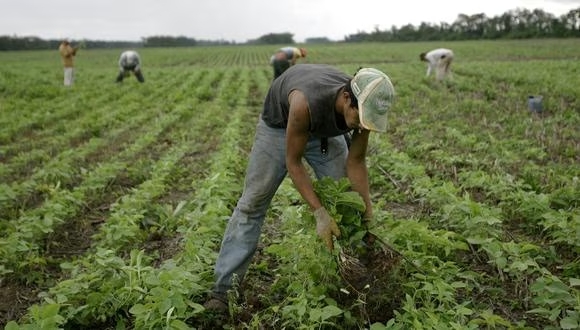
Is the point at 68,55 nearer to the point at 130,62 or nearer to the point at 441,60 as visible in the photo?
the point at 130,62

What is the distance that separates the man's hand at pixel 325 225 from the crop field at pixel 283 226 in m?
0.14

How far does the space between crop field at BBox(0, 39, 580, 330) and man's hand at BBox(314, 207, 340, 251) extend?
0.14m

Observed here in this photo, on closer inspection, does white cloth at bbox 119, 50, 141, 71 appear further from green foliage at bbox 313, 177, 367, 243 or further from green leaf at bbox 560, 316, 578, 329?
green leaf at bbox 560, 316, 578, 329

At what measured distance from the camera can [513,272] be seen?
3588 mm

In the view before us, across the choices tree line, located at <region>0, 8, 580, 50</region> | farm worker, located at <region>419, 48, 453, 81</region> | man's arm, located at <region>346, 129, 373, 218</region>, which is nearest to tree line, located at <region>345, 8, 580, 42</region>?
tree line, located at <region>0, 8, 580, 50</region>

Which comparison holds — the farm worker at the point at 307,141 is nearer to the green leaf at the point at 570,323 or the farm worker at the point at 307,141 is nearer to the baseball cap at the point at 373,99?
the baseball cap at the point at 373,99

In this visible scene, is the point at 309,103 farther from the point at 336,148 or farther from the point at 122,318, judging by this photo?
the point at 122,318

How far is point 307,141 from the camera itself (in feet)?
10.1

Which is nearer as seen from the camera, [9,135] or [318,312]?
[318,312]

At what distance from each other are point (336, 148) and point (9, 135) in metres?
8.06

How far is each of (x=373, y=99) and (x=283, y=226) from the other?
206 cm

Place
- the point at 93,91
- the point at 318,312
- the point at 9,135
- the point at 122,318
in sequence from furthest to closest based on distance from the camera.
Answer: the point at 93,91 → the point at 9,135 → the point at 122,318 → the point at 318,312

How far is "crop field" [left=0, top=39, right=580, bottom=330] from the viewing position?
3.05 m

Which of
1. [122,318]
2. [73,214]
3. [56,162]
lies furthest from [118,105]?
[122,318]
